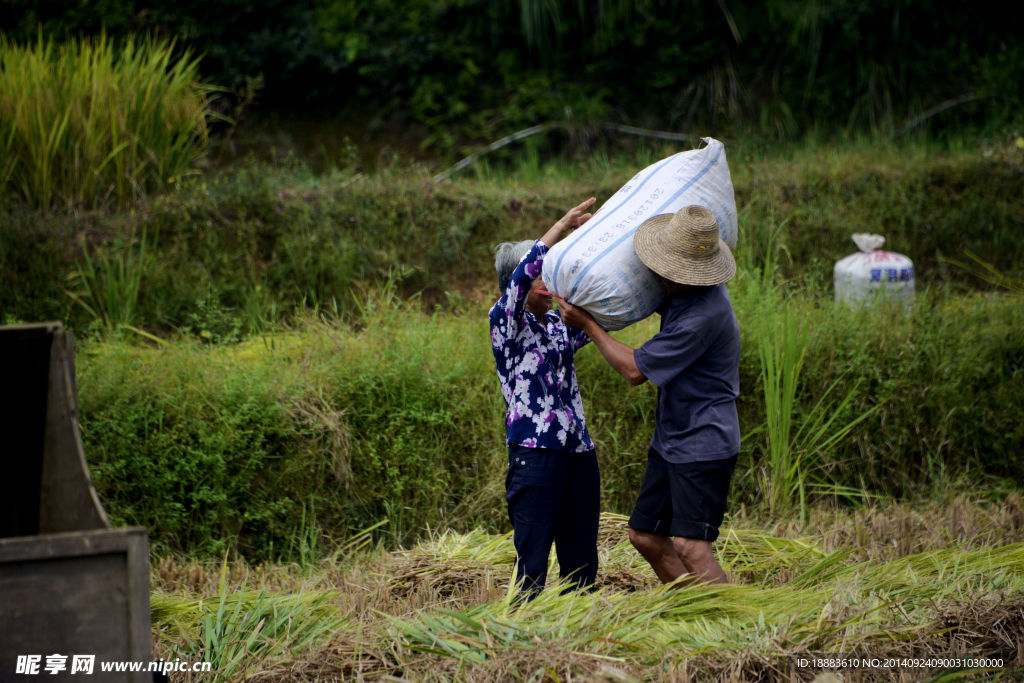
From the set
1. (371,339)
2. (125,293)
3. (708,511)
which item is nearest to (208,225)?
(125,293)

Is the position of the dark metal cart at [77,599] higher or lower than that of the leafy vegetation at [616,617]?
higher

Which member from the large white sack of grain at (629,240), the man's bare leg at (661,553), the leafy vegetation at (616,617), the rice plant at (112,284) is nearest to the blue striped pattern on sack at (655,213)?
the large white sack of grain at (629,240)

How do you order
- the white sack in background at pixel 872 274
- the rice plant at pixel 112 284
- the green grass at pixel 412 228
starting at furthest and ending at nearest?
1. the green grass at pixel 412 228
2. the white sack in background at pixel 872 274
3. the rice plant at pixel 112 284

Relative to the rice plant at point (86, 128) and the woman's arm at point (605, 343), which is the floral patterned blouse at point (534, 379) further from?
the rice plant at point (86, 128)

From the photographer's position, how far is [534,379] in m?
2.58

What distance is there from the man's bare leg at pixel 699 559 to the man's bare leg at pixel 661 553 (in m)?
0.11

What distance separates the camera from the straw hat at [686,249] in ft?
8.04

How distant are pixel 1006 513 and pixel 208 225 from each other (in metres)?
5.47

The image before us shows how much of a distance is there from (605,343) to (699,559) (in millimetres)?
795

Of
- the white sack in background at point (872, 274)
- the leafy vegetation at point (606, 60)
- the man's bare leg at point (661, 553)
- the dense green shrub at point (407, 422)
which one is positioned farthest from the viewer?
the leafy vegetation at point (606, 60)

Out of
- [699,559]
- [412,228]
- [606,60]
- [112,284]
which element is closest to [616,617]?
[699,559]

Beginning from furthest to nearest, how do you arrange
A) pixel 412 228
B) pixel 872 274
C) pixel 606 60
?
pixel 606 60
pixel 412 228
pixel 872 274

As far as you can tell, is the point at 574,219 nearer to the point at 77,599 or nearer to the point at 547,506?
the point at 547,506

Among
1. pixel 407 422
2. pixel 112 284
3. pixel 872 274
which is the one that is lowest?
pixel 407 422
